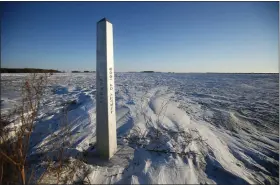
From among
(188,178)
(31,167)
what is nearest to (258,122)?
(188,178)

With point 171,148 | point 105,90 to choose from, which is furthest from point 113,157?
point 105,90

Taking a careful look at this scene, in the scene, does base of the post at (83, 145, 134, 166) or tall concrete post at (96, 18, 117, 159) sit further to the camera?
base of the post at (83, 145, 134, 166)

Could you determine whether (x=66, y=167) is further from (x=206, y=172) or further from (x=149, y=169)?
(x=206, y=172)

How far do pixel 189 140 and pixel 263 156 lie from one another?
5.07ft

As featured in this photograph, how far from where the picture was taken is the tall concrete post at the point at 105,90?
2.76 m

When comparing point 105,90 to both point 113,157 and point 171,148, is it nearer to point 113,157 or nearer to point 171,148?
point 113,157

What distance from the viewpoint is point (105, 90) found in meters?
2.85

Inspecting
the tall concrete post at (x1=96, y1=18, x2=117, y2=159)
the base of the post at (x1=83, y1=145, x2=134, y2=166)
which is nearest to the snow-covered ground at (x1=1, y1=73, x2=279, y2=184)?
the base of the post at (x1=83, y1=145, x2=134, y2=166)

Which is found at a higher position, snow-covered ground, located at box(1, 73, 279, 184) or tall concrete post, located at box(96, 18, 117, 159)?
tall concrete post, located at box(96, 18, 117, 159)

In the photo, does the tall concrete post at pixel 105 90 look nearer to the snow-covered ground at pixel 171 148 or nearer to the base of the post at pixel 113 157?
the base of the post at pixel 113 157

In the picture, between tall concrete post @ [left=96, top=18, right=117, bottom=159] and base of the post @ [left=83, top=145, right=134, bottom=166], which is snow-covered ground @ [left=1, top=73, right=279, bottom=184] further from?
tall concrete post @ [left=96, top=18, right=117, bottom=159]

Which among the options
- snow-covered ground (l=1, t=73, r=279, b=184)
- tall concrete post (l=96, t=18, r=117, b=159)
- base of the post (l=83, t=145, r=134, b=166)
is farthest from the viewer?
base of the post (l=83, t=145, r=134, b=166)

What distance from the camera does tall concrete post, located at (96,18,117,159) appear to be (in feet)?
9.04

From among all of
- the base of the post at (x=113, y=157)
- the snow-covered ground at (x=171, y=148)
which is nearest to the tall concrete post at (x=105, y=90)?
the base of the post at (x=113, y=157)
